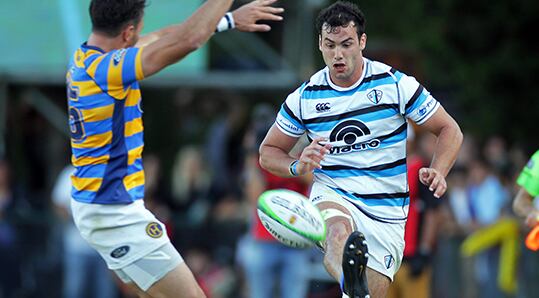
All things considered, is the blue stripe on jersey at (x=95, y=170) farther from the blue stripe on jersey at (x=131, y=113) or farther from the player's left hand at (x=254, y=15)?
the player's left hand at (x=254, y=15)

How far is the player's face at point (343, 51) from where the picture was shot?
783 cm

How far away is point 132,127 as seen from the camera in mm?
8109

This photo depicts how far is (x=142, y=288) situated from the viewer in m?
8.15

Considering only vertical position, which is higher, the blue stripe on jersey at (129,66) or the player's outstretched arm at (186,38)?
the player's outstretched arm at (186,38)

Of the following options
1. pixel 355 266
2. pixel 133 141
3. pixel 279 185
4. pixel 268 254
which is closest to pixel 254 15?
pixel 133 141

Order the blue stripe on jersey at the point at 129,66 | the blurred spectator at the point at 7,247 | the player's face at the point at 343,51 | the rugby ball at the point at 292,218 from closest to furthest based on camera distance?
the rugby ball at the point at 292,218, the blue stripe on jersey at the point at 129,66, the player's face at the point at 343,51, the blurred spectator at the point at 7,247

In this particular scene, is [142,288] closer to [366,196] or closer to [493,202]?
[366,196]

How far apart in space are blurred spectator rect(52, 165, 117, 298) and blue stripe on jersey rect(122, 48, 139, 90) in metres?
6.85

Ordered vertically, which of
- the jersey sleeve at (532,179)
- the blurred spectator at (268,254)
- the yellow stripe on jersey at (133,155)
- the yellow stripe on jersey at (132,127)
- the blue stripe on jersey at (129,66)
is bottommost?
the blurred spectator at (268,254)

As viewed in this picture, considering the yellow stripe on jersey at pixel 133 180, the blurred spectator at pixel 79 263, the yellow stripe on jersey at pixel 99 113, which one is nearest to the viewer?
the yellow stripe on jersey at pixel 99 113

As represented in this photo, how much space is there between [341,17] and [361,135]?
2.60ft

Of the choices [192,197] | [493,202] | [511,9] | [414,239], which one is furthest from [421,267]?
[511,9]

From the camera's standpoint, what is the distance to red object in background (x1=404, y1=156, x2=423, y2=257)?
439 inches

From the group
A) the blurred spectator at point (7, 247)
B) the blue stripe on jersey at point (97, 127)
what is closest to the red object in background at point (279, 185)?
the blue stripe on jersey at point (97, 127)
